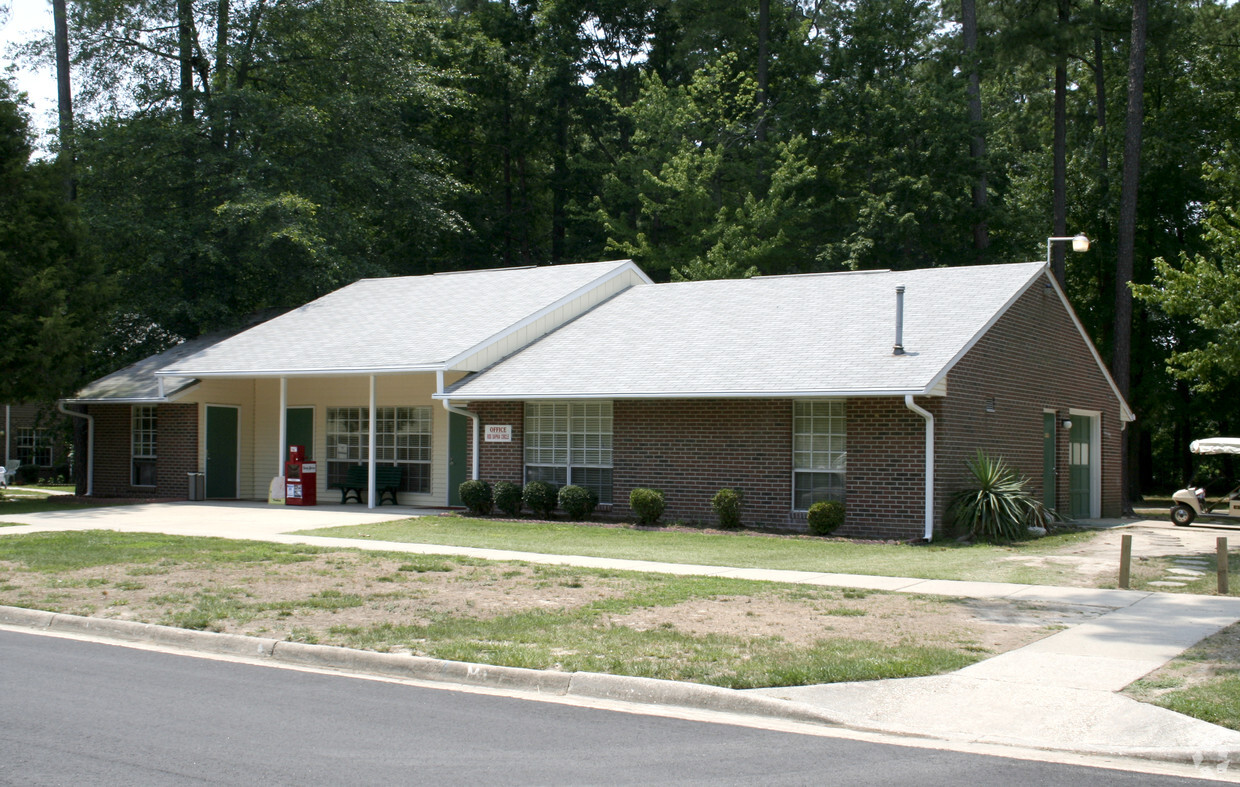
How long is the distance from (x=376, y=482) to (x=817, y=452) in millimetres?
10395

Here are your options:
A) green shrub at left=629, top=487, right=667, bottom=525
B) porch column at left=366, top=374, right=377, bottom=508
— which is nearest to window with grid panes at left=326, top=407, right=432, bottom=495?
porch column at left=366, top=374, right=377, bottom=508

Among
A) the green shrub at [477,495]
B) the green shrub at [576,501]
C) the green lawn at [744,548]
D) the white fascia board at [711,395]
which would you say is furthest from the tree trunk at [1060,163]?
the green shrub at [477,495]

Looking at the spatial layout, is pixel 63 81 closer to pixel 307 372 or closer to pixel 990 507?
pixel 307 372

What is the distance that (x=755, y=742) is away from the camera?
22.2ft

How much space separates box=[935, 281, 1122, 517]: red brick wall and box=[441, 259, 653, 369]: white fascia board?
9.55 meters

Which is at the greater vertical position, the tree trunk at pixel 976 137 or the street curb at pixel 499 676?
the tree trunk at pixel 976 137

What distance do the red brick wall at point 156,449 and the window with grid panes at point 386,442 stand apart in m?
3.26

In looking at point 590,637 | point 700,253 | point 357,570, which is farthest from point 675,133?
point 590,637

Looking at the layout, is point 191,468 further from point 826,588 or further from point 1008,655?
point 1008,655

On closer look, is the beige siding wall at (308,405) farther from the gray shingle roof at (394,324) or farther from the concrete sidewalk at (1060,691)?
the concrete sidewalk at (1060,691)

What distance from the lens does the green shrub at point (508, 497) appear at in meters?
21.6

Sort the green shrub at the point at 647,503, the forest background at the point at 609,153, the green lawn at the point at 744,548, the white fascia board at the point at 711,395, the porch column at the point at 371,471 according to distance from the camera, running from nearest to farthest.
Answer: the green lawn at the point at 744,548 → the white fascia board at the point at 711,395 → the green shrub at the point at 647,503 → the porch column at the point at 371,471 → the forest background at the point at 609,153

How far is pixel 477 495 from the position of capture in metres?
21.9

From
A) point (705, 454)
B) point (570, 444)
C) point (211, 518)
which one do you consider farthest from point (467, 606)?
point (211, 518)
